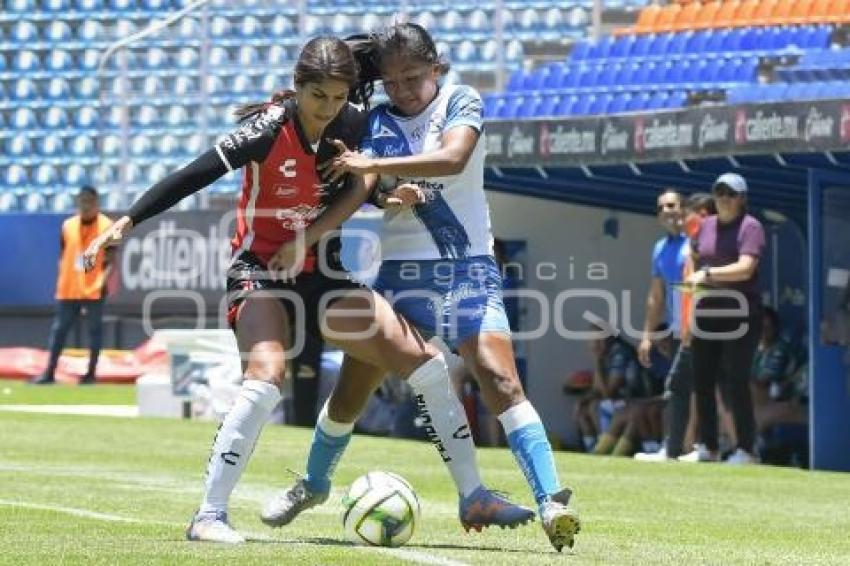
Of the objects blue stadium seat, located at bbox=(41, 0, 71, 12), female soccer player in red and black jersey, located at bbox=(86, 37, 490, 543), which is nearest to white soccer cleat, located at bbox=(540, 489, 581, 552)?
female soccer player in red and black jersey, located at bbox=(86, 37, 490, 543)

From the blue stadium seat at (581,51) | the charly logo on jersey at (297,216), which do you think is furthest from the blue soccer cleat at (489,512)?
the blue stadium seat at (581,51)

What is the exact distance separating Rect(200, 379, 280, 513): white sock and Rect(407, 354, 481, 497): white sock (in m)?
0.60

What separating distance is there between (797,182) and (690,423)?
2038mm

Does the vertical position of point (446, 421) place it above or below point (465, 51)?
below

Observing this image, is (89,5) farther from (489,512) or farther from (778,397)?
(489,512)

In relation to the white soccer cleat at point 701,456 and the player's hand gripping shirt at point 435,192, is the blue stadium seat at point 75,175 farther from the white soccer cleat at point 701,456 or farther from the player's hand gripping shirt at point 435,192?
the player's hand gripping shirt at point 435,192

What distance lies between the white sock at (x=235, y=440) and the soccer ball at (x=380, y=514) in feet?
1.53

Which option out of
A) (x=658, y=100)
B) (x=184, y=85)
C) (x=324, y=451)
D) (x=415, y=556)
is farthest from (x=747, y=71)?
(x=184, y=85)

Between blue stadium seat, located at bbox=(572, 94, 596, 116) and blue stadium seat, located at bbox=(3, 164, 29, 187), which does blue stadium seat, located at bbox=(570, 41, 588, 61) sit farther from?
blue stadium seat, located at bbox=(3, 164, 29, 187)

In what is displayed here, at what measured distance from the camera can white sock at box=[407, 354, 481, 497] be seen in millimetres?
7945

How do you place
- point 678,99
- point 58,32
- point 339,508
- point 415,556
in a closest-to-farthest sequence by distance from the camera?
point 415,556
point 339,508
point 678,99
point 58,32

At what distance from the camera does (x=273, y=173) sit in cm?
784

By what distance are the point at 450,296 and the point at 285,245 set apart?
61 cm

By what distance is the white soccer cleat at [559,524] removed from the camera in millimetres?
7402
